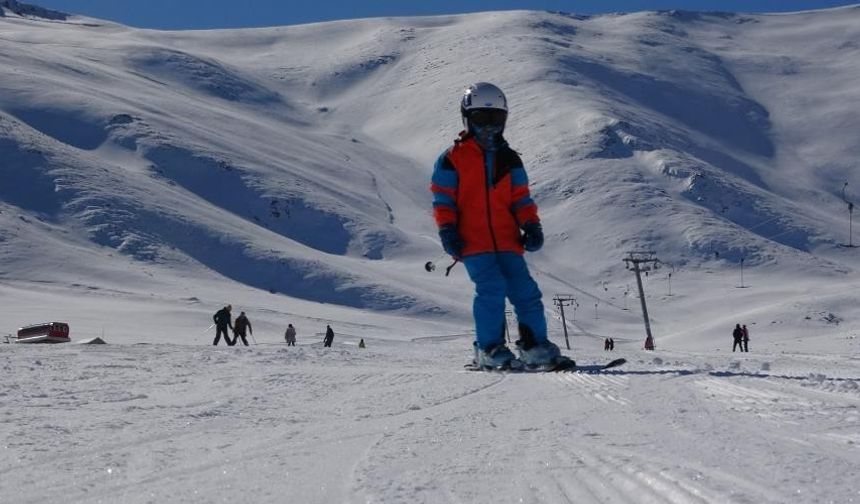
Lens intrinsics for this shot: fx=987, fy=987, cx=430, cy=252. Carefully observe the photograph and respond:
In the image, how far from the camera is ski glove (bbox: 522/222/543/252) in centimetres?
833

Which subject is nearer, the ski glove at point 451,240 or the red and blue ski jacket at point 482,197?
the ski glove at point 451,240

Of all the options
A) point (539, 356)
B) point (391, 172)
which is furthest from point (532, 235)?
point (391, 172)

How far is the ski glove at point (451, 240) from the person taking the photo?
8.19 m

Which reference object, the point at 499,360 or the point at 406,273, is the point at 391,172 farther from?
the point at 499,360

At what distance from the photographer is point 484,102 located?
8.55 meters

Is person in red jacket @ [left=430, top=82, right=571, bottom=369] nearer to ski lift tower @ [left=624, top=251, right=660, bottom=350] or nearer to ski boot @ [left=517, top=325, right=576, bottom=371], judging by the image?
ski boot @ [left=517, top=325, right=576, bottom=371]

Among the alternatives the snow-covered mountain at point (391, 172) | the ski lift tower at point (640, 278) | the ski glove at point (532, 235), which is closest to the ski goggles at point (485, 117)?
the ski glove at point (532, 235)

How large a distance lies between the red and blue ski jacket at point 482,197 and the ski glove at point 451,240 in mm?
48

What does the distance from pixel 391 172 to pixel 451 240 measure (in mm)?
125371

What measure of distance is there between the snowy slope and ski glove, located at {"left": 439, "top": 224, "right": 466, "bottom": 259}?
3.54ft

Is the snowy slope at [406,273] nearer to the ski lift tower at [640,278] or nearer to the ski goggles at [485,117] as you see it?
the ski goggles at [485,117]

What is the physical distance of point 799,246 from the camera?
4493 inches

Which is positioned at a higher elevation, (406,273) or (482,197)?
(406,273)

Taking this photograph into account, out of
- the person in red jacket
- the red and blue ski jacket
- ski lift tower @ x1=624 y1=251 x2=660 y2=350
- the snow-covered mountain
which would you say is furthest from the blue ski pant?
the snow-covered mountain
